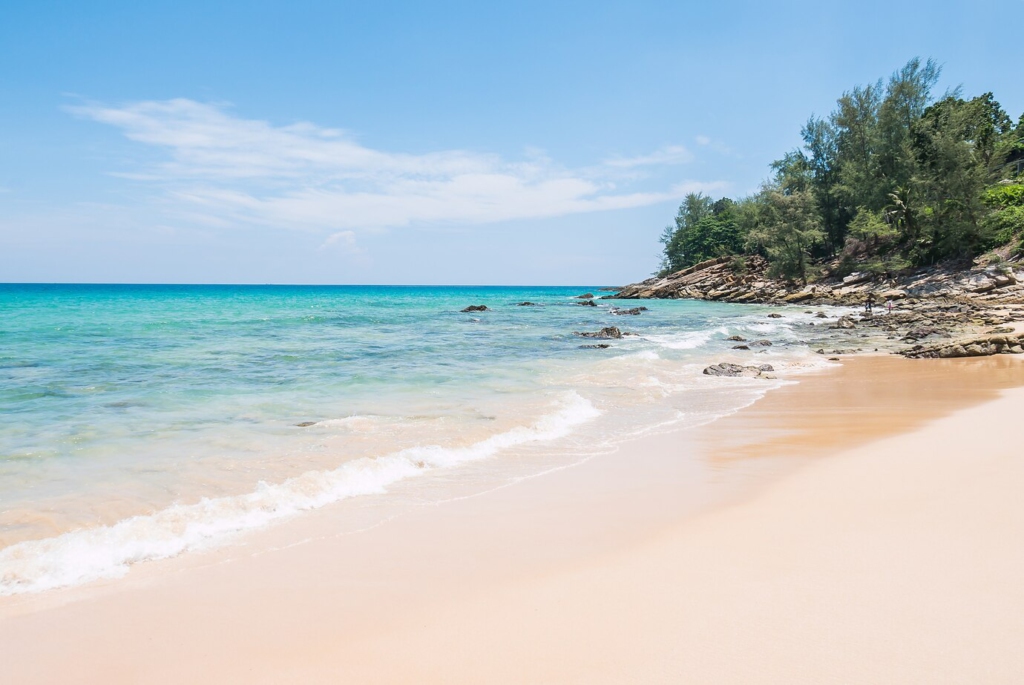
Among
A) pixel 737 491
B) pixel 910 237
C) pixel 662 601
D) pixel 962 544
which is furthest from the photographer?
pixel 910 237

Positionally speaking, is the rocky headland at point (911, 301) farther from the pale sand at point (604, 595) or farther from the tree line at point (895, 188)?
the pale sand at point (604, 595)

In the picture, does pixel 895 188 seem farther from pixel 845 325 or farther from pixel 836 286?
pixel 845 325

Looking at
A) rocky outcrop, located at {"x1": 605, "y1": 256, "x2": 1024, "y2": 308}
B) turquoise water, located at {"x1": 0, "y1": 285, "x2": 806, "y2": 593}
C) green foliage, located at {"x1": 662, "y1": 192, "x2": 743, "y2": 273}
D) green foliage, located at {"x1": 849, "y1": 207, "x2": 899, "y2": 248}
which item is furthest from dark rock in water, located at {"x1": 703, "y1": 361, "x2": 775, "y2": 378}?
green foliage, located at {"x1": 662, "y1": 192, "x2": 743, "y2": 273}

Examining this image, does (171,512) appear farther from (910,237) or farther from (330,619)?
(910,237)

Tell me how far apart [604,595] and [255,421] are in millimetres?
7517

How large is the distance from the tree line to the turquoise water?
27.6 metres

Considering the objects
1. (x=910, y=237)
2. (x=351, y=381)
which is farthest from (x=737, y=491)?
(x=910, y=237)

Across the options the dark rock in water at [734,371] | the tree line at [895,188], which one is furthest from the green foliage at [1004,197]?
the dark rock in water at [734,371]

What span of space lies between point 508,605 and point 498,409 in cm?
710

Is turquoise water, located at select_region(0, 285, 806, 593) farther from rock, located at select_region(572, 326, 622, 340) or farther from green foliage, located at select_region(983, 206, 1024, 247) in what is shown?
green foliage, located at select_region(983, 206, 1024, 247)

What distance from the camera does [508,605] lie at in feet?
12.1

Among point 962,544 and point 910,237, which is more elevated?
point 910,237

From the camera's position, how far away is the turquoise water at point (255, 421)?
17.9 ft

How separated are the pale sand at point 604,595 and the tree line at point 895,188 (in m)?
41.2
